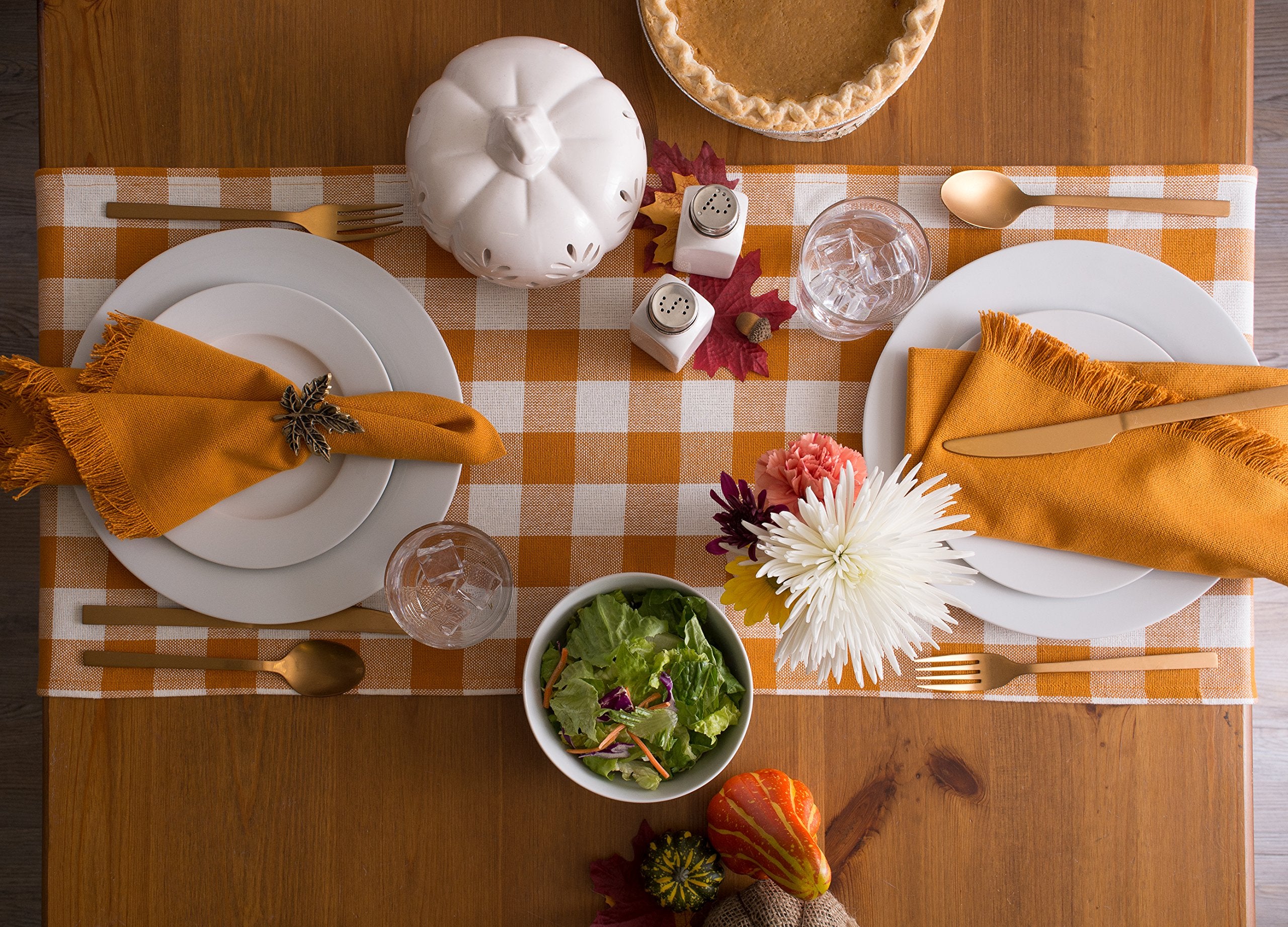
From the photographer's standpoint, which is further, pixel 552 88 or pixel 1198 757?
pixel 1198 757

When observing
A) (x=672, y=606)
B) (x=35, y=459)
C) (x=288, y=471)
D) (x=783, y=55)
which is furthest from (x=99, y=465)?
(x=783, y=55)

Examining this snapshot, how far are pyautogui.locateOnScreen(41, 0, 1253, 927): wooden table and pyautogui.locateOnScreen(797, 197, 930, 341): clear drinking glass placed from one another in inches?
4.0

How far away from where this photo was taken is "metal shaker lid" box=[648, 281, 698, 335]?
800 millimetres

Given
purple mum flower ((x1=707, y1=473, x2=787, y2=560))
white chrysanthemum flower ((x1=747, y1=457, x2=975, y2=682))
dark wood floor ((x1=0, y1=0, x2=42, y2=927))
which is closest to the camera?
white chrysanthemum flower ((x1=747, y1=457, x2=975, y2=682))

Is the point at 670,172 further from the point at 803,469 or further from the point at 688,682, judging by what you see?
the point at 688,682

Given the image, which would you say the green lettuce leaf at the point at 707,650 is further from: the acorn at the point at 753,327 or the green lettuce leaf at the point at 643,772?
the acorn at the point at 753,327

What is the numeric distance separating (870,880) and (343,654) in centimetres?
69

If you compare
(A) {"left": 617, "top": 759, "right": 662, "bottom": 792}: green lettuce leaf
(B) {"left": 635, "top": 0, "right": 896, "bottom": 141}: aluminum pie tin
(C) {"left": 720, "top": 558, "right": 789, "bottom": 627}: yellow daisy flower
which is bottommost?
(A) {"left": 617, "top": 759, "right": 662, "bottom": 792}: green lettuce leaf

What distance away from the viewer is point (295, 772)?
90 centimetres

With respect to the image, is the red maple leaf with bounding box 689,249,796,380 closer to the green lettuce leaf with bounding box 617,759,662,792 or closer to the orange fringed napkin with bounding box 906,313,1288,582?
the orange fringed napkin with bounding box 906,313,1288,582

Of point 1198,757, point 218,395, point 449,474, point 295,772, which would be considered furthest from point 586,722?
point 1198,757

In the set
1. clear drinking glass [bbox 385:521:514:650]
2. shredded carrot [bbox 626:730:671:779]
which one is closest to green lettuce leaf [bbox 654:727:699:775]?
shredded carrot [bbox 626:730:671:779]

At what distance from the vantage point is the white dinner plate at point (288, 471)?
2.78 feet

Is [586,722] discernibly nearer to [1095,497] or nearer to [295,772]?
[295,772]
